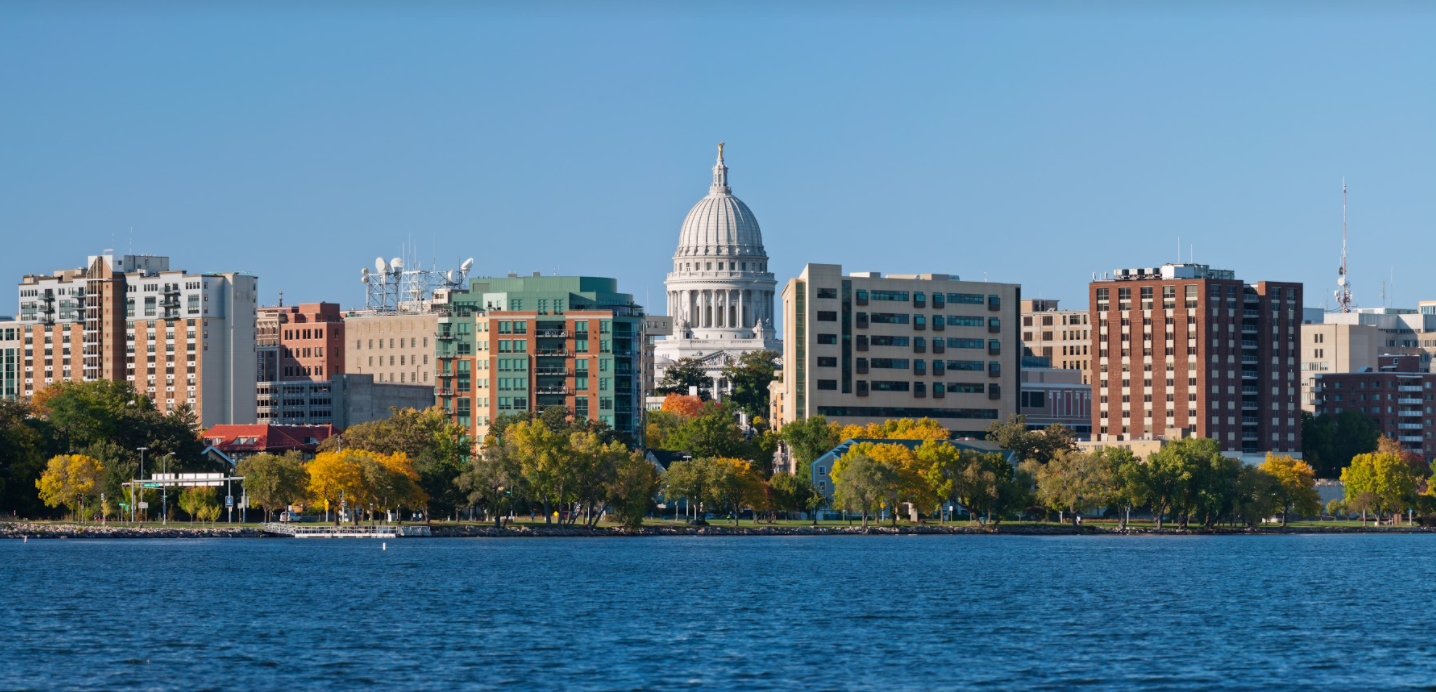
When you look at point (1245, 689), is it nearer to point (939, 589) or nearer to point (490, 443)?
point (939, 589)

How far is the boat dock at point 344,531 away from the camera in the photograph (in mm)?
170000

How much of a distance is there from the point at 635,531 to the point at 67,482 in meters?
43.0

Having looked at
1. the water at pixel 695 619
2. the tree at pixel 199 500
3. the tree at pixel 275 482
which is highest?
the tree at pixel 275 482

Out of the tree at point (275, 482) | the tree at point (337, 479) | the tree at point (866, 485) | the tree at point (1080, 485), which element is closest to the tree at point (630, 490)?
the tree at point (866, 485)

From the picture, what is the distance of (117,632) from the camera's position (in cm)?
8731

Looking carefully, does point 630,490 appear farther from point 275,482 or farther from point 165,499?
point 165,499

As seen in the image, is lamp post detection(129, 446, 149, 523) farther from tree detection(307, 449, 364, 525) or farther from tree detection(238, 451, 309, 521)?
tree detection(307, 449, 364, 525)

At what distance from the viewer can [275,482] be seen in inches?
6806

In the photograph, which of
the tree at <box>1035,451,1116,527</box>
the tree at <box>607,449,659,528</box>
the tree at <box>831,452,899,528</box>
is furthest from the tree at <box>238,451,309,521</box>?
the tree at <box>1035,451,1116,527</box>

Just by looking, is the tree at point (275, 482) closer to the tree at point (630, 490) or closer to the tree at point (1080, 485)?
the tree at point (630, 490)

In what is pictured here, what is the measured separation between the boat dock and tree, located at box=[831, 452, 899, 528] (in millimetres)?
35047

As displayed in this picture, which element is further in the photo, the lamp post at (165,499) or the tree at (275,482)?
the lamp post at (165,499)

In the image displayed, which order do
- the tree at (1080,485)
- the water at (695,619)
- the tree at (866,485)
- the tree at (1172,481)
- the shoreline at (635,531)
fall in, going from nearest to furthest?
the water at (695,619) → the shoreline at (635,531) → the tree at (866,485) → the tree at (1080,485) → the tree at (1172,481)

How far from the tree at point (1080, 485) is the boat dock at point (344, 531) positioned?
177 feet
